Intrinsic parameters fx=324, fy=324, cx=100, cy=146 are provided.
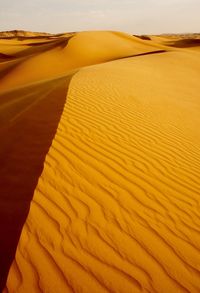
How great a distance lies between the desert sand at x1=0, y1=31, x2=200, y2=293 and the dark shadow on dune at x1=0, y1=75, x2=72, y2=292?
0.01 metres

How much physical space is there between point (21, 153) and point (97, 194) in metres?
1.33

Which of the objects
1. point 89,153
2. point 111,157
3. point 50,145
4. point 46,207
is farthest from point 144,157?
point 46,207

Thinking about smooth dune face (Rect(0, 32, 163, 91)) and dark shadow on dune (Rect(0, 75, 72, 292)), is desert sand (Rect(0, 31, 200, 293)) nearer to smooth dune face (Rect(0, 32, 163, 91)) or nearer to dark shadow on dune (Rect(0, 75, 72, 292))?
dark shadow on dune (Rect(0, 75, 72, 292))

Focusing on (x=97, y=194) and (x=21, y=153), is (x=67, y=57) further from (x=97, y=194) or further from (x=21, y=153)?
(x=97, y=194)

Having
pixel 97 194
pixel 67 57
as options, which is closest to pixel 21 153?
pixel 97 194

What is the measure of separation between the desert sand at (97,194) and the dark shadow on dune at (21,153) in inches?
0.5

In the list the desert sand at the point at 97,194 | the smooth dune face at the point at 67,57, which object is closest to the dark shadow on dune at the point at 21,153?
the desert sand at the point at 97,194

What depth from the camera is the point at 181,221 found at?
136 inches

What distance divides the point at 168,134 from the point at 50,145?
2.41 metres

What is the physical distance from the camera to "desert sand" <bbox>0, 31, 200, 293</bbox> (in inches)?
106

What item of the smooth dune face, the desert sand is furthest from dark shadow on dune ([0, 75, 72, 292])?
the smooth dune face

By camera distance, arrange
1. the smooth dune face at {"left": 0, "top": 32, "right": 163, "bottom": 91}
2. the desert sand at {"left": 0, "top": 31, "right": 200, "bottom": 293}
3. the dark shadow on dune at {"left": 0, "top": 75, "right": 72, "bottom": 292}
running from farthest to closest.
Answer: the smooth dune face at {"left": 0, "top": 32, "right": 163, "bottom": 91}
the dark shadow on dune at {"left": 0, "top": 75, "right": 72, "bottom": 292}
the desert sand at {"left": 0, "top": 31, "right": 200, "bottom": 293}

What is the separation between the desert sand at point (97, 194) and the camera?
8.87 feet

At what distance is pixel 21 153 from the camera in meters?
4.36
